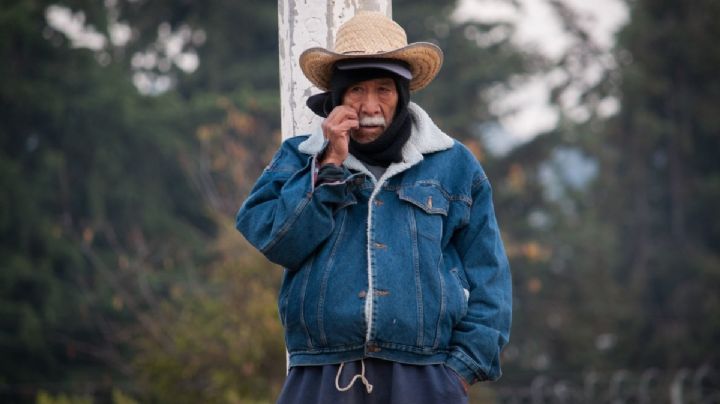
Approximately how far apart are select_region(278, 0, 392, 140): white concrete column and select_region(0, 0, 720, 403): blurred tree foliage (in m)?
14.2

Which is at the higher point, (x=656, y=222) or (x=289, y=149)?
(x=289, y=149)

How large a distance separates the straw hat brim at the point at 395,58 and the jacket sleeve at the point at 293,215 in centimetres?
32

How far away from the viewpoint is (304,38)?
165 inches

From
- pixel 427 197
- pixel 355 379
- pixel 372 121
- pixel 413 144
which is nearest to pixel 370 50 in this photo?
pixel 372 121

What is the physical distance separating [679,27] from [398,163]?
964 inches

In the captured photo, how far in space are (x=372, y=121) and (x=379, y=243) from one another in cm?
38

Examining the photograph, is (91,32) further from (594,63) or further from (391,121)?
(391,121)

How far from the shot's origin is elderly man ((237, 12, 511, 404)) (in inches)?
139

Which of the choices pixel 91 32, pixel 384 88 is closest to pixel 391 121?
pixel 384 88

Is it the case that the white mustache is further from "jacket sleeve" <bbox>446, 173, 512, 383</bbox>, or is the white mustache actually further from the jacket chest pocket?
"jacket sleeve" <bbox>446, 173, 512, 383</bbox>

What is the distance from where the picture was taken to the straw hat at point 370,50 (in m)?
3.69

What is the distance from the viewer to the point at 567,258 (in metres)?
27.9

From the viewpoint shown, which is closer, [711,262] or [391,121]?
[391,121]

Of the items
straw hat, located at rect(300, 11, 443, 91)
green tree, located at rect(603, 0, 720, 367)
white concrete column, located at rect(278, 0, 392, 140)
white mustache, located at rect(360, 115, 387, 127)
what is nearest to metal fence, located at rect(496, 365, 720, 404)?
white concrete column, located at rect(278, 0, 392, 140)
